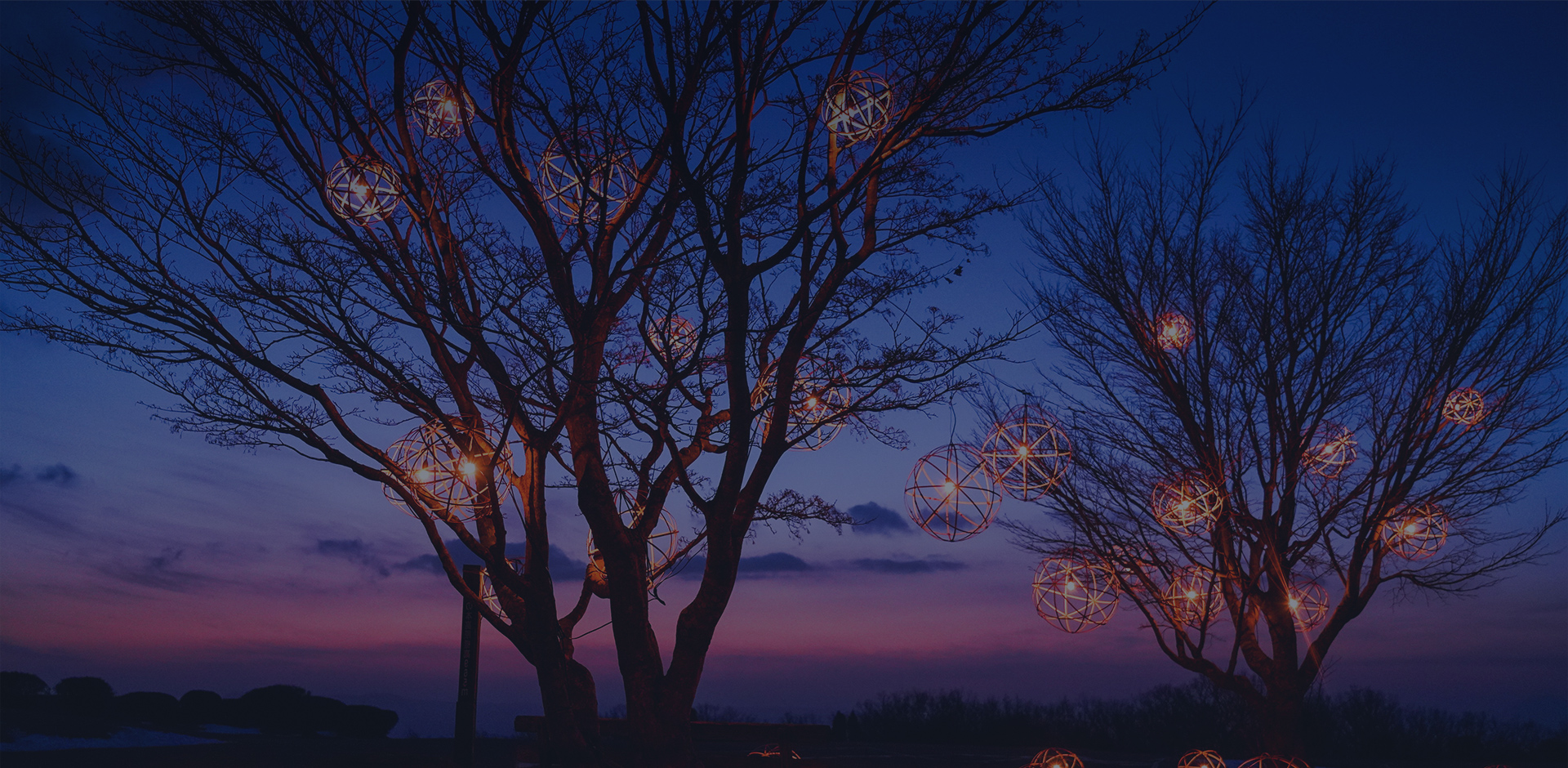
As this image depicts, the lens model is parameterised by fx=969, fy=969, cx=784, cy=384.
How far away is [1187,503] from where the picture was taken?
8.78 m

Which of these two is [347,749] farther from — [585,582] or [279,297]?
[279,297]

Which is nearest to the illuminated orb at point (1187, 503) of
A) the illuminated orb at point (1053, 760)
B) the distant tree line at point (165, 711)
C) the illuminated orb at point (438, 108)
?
the illuminated orb at point (1053, 760)

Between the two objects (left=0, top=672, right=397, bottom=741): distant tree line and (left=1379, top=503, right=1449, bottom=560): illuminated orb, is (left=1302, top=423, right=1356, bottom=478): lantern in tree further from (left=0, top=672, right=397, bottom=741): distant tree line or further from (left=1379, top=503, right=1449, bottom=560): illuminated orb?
(left=0, top=672, right=397, bottom=741): distant tree line

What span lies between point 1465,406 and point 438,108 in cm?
995

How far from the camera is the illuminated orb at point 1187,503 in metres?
9.01

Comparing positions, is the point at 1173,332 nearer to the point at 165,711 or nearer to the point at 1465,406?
the point at 1465,406

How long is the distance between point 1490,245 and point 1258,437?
2.95 m

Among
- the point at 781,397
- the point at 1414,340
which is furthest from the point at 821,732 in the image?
the point at 1414,340

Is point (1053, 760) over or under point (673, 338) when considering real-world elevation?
under

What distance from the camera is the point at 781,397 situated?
696 centimetres

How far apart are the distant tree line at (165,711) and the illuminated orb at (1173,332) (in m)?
11.8

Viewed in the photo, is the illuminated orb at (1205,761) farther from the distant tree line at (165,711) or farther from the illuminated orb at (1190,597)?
the distant tree line at (165,711)

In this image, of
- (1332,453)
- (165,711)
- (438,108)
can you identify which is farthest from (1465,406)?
(165,711)

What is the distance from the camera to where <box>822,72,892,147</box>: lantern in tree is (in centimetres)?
673
